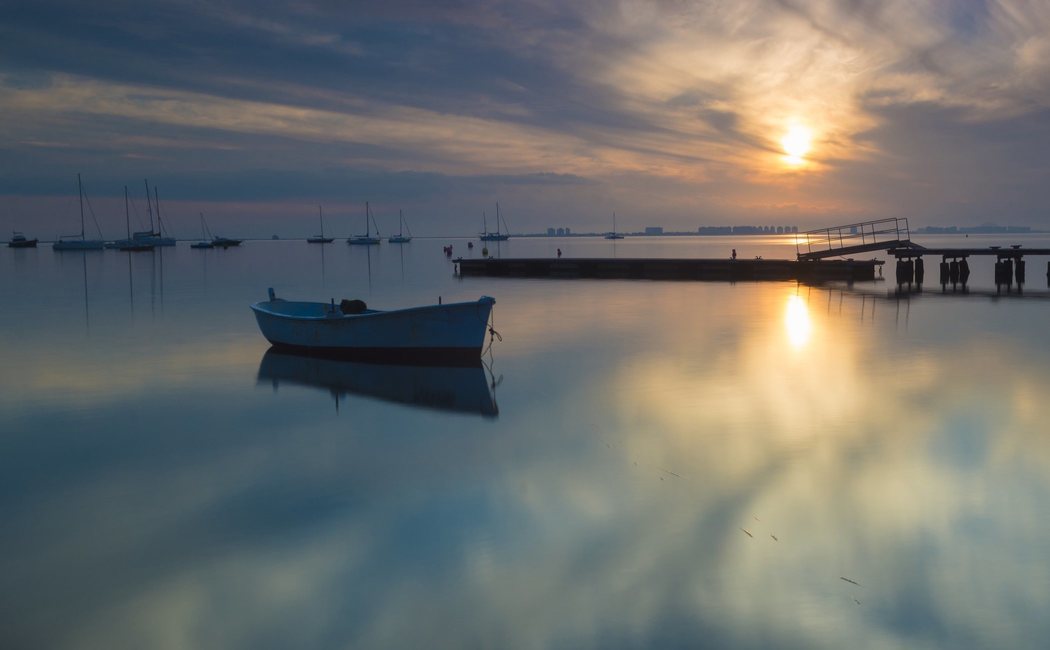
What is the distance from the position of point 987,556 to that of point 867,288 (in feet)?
138

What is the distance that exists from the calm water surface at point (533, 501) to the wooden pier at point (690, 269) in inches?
1247

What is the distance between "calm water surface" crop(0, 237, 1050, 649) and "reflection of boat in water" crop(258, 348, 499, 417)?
13 cm

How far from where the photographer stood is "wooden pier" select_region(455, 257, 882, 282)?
53.9 m

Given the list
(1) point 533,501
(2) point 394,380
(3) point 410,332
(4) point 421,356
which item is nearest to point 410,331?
(3) point 410,332

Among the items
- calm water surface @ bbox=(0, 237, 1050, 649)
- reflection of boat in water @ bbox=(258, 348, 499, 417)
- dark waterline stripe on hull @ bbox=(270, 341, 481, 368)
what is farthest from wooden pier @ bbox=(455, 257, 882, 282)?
reflection of boat in water @ bbox=(258, 348, 499, 417)

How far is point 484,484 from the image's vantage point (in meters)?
10.8

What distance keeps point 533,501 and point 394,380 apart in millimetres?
9357

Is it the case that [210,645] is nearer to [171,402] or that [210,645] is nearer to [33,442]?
[33,442]

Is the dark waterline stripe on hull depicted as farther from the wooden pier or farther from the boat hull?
the wooden pier

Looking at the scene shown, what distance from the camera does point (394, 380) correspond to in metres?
18.7

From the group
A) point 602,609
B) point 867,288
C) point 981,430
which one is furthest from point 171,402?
point 867,288

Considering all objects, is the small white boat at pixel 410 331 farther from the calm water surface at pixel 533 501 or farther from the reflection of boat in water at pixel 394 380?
the calm water surface at pixel 533 501

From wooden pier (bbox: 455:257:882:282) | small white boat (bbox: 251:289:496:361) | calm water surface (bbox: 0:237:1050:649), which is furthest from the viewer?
wooden pier (bbox: 455:257:882:282)

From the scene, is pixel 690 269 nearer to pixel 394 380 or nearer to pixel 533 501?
pixel 394 380
